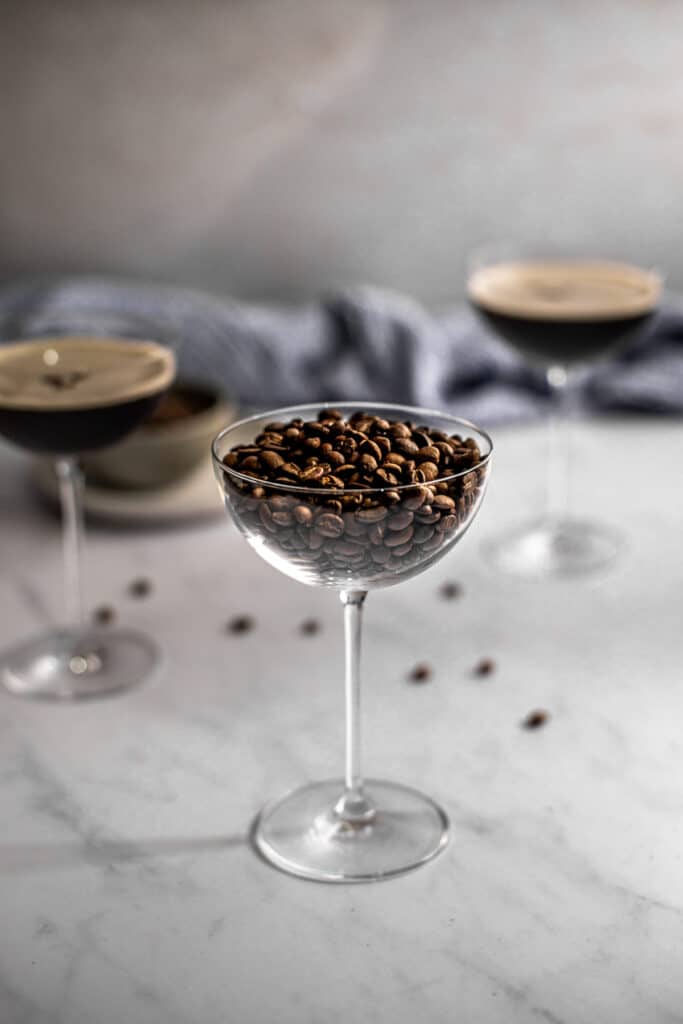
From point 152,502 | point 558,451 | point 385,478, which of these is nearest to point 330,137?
point 558,451

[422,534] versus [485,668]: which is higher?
[422,534]

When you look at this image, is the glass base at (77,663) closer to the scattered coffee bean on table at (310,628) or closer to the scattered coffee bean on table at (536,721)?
the scattered coffee bean on table at (310,628)

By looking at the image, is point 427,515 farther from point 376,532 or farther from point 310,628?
point 310,628

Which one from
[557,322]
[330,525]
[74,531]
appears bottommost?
[74,531]

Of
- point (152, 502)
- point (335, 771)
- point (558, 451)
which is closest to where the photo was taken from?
point (335, 771)

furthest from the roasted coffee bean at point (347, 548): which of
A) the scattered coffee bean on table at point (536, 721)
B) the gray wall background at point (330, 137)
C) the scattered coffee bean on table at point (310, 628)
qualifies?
the gray wall background at point (330, 137)

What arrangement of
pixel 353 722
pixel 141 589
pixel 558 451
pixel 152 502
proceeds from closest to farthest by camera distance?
pixel 353 722 < pixel 141 589 < pixel 152 502 < pixel 558 451

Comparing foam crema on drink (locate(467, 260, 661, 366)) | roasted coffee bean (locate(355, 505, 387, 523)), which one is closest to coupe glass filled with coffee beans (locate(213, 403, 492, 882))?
roasted coffee bean (locate(355, 505, 387, 523))

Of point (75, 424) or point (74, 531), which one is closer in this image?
point (75, 424)

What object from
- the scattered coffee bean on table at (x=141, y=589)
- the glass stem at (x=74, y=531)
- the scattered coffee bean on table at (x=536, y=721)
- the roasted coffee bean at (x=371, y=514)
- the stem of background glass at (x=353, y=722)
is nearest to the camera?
the roasted coffee bean at (x=371, y=514)
